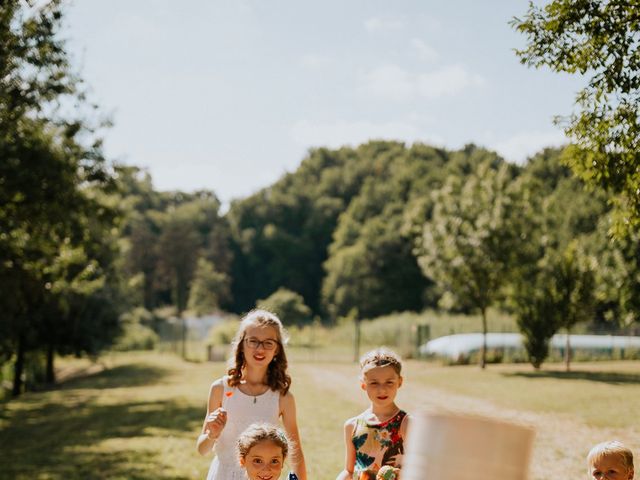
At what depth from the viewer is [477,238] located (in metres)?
30.9

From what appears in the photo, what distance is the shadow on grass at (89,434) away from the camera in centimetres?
1266

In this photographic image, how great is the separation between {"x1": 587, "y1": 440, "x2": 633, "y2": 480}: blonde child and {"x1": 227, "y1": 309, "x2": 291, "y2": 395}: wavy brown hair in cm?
190

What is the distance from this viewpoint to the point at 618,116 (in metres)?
9.13

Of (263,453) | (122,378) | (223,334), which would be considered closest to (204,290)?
(223,334)

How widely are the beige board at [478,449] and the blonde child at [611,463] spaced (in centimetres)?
225

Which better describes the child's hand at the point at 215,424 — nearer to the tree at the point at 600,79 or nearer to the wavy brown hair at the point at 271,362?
the wavy brown hair at the point at 271,362

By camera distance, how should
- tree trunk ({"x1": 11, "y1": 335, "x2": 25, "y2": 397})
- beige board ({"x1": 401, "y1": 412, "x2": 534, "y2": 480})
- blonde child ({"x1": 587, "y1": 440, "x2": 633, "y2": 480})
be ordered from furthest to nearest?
tree trunk ({"x1": 11, "y1": 335, "x2": 25, "y2": 397})
blonde child ({"x1": 587, "y1": 440, "x2": 633, "y2": 480})
beige board ({"x1": 401, "y1": 412, "x2": 534, "y2": 480})

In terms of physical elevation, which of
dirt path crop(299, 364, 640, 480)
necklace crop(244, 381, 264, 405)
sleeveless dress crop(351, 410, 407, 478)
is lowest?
dirt path crop(299, 364, 640, 480)

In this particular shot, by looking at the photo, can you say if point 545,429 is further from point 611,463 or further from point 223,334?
point 223,334

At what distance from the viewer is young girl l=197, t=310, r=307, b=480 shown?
4.51 meters

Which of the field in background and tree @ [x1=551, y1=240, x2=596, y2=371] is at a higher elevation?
tree @ [x1=551, y1=240, x2=596, y2=371]

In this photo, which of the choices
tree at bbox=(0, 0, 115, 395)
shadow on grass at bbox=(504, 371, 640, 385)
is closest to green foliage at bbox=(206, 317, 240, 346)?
shadow on grass at bbox=(504, 371, 640, 385)

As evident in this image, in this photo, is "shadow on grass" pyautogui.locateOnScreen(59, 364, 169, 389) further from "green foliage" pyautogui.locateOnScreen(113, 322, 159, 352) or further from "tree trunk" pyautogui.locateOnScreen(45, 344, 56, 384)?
"green foliage" pyautogui.locateOnScreen(113, 322, 159, 352)

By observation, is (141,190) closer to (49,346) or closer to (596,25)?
(49,346)
